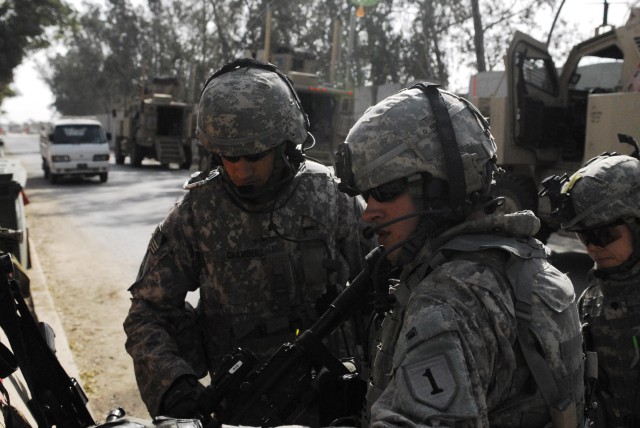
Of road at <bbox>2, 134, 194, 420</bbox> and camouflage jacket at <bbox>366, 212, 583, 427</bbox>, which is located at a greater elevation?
camouflage jacket at <bbox>366, 212, 583, 427</bbox>

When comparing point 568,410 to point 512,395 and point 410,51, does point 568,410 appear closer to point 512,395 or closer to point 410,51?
point 512,395

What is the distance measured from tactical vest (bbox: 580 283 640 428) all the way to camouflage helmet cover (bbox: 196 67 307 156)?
50.5 inches

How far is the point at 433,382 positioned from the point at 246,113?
1525 millimetres

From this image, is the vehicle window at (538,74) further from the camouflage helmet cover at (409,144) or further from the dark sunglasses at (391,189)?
the dark sunglasses at (391,189)

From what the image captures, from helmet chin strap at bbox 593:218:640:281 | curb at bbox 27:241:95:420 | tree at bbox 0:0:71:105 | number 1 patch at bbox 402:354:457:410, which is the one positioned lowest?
curb at bbox 27:241:95:420

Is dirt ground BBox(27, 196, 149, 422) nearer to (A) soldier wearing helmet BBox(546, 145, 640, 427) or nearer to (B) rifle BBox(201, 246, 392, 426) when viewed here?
(B) rifle BBox(201, 246, 392, 426)

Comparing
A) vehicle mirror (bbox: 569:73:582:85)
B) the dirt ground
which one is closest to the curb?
the dirt ground

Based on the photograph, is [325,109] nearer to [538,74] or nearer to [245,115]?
[538,74]

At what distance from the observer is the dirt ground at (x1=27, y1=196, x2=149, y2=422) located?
15.5ft

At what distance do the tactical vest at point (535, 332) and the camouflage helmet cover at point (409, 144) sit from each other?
0.61 ft

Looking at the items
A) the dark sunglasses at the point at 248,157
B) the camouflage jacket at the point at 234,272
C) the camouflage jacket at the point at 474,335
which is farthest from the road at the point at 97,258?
the camouflage jacket at the point at 474,335

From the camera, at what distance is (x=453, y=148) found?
172cm

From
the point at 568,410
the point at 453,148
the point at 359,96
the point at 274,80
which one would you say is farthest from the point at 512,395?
the point at 359,96

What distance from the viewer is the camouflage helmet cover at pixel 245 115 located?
2.67 meters
